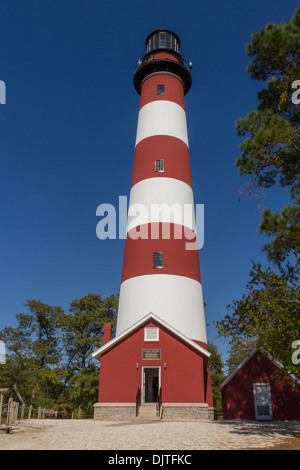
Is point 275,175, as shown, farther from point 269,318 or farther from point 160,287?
point 160,287

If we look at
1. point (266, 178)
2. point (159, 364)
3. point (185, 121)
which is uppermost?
point (185, 121)

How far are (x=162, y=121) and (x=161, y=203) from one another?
6.33 m

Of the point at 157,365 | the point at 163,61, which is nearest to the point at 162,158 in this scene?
the point at 163,61

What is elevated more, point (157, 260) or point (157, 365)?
point (157, 260)

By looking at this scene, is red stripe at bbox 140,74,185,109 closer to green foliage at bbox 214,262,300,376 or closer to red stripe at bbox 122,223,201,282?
red stripe at bbox 122,223,201,282

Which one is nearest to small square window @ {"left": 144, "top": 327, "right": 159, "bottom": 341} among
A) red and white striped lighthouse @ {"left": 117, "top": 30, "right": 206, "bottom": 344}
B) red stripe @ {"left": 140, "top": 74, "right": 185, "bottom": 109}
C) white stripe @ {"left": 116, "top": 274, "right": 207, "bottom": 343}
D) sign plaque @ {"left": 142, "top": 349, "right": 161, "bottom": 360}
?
sign plaque @ {"left": 142, "top": 349, "right": 161, "bottom": 360}

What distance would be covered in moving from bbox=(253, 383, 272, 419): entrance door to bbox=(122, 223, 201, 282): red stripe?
22.0ft

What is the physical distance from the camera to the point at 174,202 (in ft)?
78.4

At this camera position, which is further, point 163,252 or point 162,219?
point 162,219

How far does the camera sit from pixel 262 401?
66.7 ft
